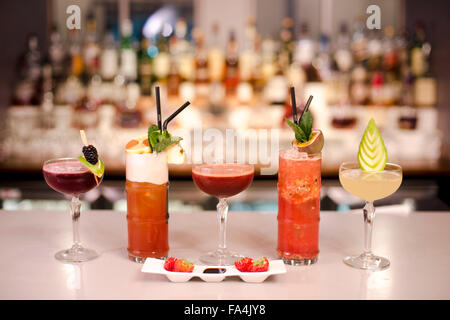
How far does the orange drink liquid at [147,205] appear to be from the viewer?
135 centimetres

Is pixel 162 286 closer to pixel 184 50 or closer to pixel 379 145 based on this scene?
pixel 379 145

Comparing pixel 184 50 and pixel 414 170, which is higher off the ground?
pixel 184 50

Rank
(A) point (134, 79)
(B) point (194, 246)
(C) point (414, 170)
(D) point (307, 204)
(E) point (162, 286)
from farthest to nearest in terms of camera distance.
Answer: (A) point (134, 79), (C) point (414, 170), (B) point (194, 246), (D) point (307, 204), (E) point (162, 286)

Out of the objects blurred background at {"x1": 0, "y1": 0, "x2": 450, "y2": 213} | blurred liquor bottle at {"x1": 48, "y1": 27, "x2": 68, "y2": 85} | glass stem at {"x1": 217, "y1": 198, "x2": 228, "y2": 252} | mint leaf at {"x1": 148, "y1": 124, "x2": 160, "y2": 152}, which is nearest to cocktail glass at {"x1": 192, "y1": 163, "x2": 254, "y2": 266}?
glass stem at {"x1": 217, "y1": 198, "x2": 228, "y2": 252}

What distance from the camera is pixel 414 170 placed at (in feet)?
11.0

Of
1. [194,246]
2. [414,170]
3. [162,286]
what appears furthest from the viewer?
[414,170]

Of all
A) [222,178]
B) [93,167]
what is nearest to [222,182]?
[222,178]

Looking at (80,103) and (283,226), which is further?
(80,103)

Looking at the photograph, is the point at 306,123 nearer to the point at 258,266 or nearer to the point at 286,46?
the point at 258,266

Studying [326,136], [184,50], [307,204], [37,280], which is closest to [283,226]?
[307,204]

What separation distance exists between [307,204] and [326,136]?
211 centimetres

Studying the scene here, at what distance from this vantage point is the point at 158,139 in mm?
1335

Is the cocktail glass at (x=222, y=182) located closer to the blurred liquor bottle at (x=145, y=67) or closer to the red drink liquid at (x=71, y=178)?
the red drink liquid at (x=71, y=178)

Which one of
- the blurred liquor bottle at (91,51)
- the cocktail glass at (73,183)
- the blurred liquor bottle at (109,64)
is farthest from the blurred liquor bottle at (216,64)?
the cocktail glass at (73,183)
